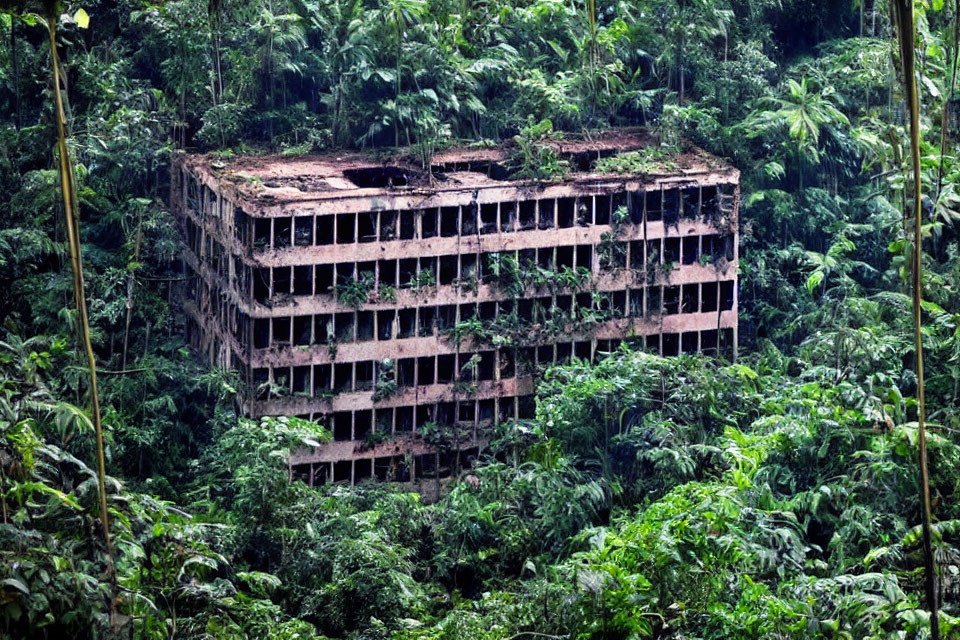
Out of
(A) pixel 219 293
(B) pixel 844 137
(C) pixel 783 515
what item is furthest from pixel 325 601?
(B) pixel 844 137

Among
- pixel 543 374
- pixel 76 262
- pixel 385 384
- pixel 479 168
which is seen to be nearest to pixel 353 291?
pixel 385 384

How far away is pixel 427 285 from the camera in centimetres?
2375

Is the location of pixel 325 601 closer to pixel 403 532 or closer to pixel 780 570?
pixel 403 532

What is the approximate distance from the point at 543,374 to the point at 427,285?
2.42 metres

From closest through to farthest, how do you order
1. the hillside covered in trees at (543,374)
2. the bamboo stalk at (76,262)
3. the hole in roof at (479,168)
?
the bamboo stalk at (76,262), the hillside covered in trees at (543,374), the hole in roof at (479,168)

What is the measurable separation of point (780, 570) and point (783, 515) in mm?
1148

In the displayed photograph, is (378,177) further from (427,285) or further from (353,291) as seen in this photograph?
(353,291)

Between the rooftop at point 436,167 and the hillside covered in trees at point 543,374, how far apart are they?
39 cm

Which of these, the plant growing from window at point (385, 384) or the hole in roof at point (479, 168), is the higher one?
the hole in roof at point (479, 168)

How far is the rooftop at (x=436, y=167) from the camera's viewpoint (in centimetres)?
2403

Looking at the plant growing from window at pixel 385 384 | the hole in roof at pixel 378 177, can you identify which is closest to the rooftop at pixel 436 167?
the hole in roof at pixel 378 177

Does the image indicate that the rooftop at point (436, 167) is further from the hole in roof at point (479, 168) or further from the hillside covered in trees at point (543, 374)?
the hillside covered in trees at point (543, 374)

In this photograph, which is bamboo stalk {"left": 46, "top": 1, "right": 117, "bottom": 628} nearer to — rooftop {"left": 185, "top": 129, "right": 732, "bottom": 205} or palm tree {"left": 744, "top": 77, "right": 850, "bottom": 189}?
rooftop {"left": 185, "top": 129, "right": 732, "bottom": 205}

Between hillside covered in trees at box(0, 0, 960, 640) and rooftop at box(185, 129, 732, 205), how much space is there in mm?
385
